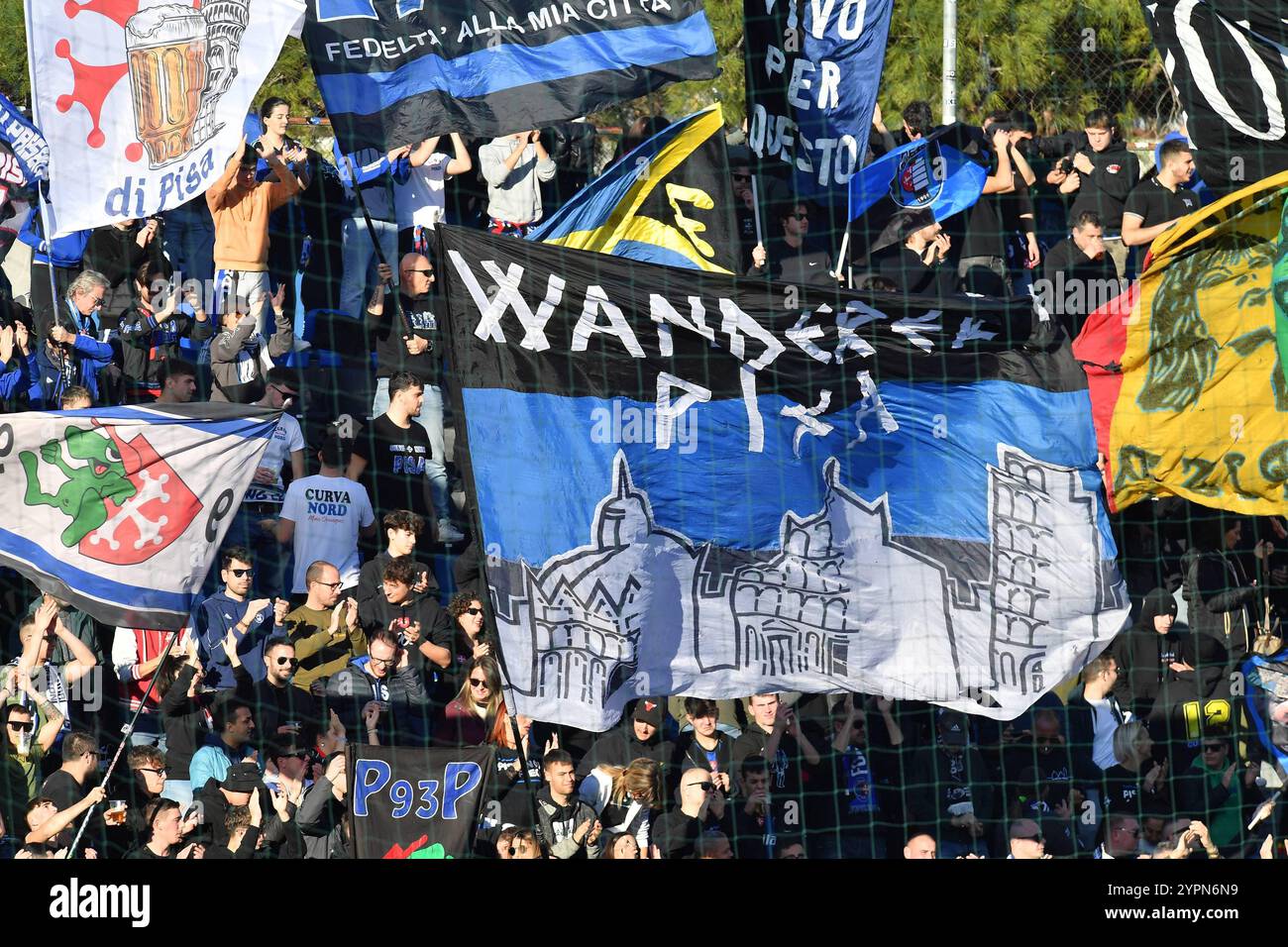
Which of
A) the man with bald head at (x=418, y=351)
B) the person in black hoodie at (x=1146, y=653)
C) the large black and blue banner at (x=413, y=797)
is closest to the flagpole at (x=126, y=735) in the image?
the large black and blue banner at (x=413, y=797)

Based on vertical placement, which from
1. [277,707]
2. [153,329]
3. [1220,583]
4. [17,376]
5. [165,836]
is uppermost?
[153,329]

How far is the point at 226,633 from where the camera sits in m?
7.57

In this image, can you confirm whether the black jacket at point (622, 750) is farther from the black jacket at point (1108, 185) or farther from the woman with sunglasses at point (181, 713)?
the black jacket at point (1108, 185)

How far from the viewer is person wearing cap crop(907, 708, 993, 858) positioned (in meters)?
7.34

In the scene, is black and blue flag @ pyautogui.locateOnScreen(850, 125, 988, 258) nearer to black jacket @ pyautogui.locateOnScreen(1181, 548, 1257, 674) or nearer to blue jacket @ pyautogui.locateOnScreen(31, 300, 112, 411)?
black jacket @ pyautogui.locateOnScreen(1181, 548, 1257, 674)

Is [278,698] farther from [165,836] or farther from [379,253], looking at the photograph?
[379,253]

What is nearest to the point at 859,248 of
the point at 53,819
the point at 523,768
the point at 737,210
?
the point at 737,210

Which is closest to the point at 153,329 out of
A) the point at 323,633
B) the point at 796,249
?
the point at 323,633

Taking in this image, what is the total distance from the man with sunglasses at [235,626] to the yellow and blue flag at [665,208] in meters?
1.78

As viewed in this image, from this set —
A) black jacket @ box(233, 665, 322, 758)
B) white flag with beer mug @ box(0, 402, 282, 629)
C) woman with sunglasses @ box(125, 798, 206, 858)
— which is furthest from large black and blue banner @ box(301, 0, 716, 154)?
woman with sunglasses @ box(125, 798, 206, 858)

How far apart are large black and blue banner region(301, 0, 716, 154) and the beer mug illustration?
18.9 inches

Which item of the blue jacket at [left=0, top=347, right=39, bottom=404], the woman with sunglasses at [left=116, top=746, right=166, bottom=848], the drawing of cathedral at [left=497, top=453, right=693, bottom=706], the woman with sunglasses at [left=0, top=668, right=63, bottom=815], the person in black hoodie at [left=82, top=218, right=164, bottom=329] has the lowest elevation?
the woman with sunglasses at [left=116, top=746, right=166, bottom=848]

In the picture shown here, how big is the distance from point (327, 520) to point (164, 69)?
186cm

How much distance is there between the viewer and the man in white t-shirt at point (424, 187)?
337 inches
